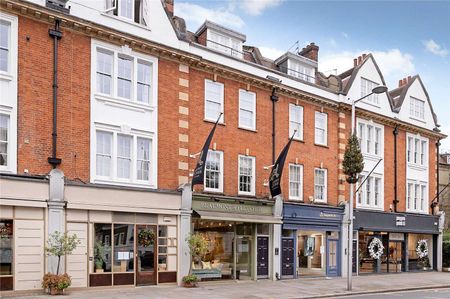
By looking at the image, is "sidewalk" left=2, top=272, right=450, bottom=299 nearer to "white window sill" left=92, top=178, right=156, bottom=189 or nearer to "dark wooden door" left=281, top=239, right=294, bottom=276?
"dark wooden door" left=281, top=239, right=294, bottom=276

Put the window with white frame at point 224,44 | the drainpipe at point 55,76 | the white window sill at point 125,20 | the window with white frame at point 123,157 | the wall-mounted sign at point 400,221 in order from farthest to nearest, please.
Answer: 1. the wall-mounted sign at point 400,221
2. the window with white frame at point 224,44
3. the white window sill at point 125,20
4. the window with white frame at point 123,157
5. the drainpipe at point 55,76

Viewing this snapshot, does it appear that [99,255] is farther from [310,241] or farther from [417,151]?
[417,151]

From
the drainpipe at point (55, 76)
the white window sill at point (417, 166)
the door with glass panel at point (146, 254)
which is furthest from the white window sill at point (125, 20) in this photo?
the white window sill at point (417, 166)

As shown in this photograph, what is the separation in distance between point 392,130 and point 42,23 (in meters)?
22.3

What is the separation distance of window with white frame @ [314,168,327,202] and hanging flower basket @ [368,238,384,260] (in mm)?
4820

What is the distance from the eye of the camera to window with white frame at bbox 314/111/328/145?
26906mm

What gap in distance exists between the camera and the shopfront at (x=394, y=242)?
93.4 ft

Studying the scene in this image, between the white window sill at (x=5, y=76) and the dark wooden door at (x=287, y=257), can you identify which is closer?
the white window sill at (x=5, y=76)

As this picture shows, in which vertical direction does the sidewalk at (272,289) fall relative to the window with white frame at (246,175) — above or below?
below

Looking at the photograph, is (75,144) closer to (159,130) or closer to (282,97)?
(159,130)

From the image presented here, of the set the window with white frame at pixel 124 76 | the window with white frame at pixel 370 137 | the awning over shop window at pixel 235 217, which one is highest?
the window with white frame at pixel 124 76

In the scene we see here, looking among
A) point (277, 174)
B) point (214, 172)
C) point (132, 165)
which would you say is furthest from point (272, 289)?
point (132, 165)

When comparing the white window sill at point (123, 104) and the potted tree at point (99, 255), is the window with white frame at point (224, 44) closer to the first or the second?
the white window sill at point (123, 104)

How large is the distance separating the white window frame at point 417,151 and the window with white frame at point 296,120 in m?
10.3
